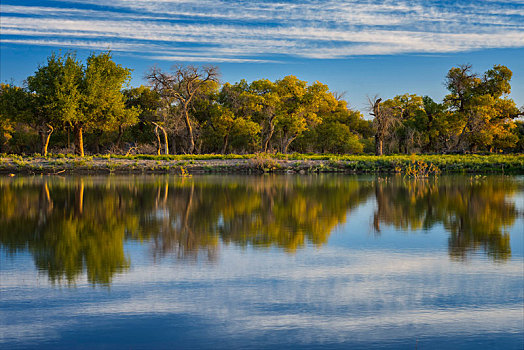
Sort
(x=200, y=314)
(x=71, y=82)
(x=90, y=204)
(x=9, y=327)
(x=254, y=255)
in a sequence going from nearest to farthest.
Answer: (x=9, y=327)
(x=200, y=314)
(x=254, y=255)
(x=90, y=204)
(x=71, y=82)

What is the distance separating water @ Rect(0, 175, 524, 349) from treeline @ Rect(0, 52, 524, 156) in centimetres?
3309

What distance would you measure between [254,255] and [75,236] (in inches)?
149

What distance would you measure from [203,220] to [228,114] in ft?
146

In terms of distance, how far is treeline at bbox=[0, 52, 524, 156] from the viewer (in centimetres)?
4497

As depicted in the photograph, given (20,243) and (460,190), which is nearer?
(20,243)

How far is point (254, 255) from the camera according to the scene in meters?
8.70

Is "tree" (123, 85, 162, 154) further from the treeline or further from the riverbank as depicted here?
the riverbank

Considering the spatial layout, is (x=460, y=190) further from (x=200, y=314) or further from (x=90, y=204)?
(x=200, y=314)

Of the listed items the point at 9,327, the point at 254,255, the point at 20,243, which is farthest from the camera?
the point at 20,243

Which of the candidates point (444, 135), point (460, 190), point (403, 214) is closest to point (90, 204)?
point (403, 214)

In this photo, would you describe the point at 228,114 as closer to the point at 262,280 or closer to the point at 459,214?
the point at 459,214

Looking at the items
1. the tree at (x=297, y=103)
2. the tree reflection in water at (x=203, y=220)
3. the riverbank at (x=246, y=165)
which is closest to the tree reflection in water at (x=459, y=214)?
the tree reflection in water at (x=203, y=220)

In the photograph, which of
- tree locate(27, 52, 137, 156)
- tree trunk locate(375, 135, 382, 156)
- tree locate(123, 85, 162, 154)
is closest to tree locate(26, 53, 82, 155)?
tree locate(27, 52, 137, 156)

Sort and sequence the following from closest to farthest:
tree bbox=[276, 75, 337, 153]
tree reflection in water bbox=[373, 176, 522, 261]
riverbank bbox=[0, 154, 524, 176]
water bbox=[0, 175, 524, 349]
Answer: water bbox=[0, 175, 524, 349], tree reflection in water bbox=[373, 176, 522, 261], riverbank bbox=[0, 154, 524, 176], tree bbox=[276, 75, 337, 153]
